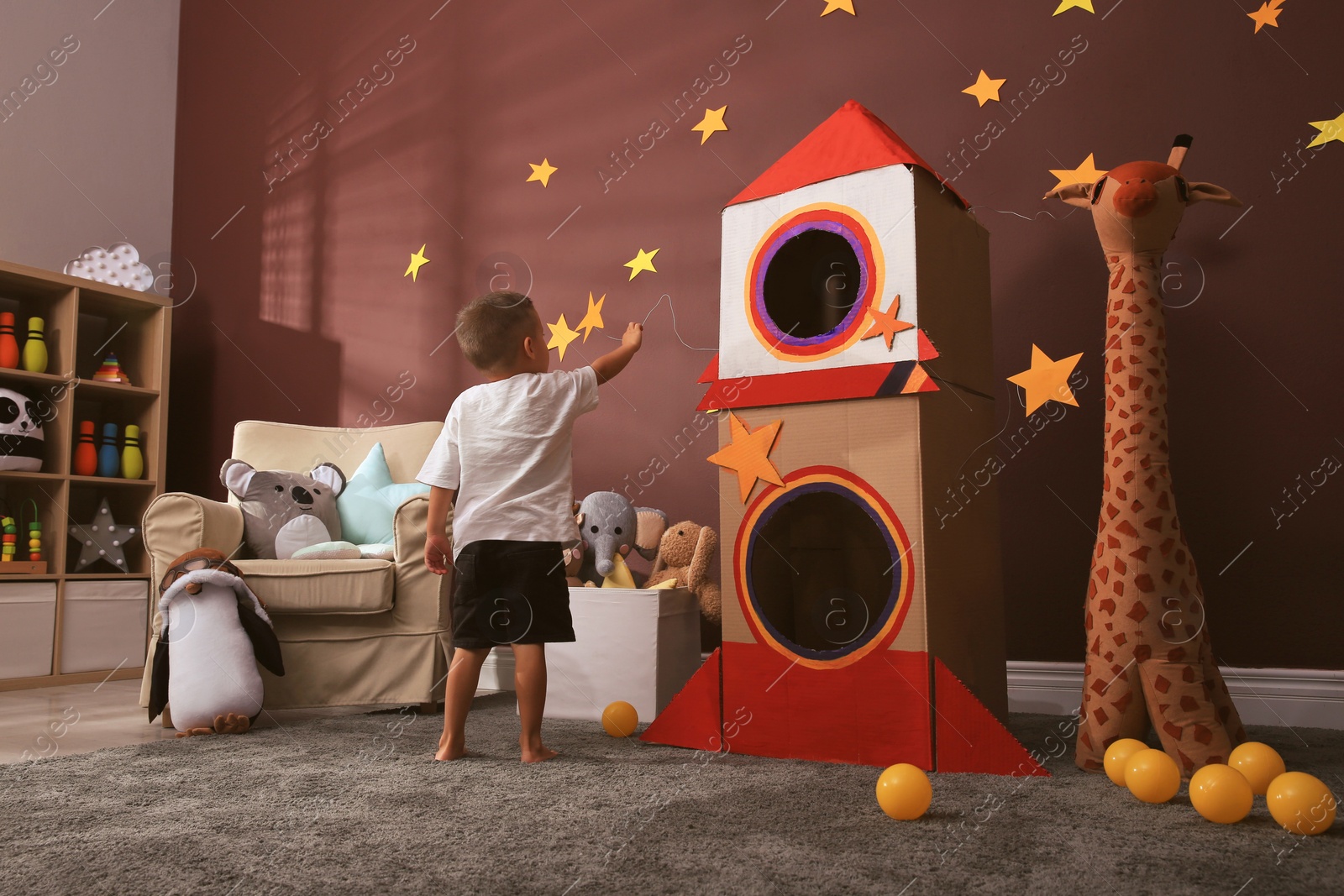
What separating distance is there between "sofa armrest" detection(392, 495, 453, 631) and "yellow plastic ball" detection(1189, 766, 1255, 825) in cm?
172

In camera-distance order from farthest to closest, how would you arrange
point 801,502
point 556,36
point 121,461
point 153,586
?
point 121,461, point 556,36, point 153,586, point 801,502

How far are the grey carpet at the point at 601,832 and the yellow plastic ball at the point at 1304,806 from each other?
2 cm

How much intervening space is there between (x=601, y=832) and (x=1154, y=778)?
78 centimetres

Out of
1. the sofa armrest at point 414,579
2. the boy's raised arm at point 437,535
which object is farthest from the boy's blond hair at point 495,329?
the sofa armrest at point 414,579

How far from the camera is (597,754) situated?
177 cm

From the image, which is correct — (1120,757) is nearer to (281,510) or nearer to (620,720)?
(620,720)

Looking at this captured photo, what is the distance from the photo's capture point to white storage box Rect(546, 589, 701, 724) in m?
2.21

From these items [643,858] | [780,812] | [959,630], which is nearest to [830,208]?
[959,630]

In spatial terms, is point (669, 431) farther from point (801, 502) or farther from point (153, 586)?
point (153, 586)

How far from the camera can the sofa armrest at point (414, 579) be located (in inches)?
93.4

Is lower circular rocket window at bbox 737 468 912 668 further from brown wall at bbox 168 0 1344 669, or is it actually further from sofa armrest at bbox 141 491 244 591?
sofa armrest at bbox 141 491 244 591

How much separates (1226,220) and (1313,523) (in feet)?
2.30

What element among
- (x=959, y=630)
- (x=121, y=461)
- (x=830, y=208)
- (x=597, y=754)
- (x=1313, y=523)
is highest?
(x=830, y=208)

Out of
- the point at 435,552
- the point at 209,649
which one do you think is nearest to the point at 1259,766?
the point at 435,552
